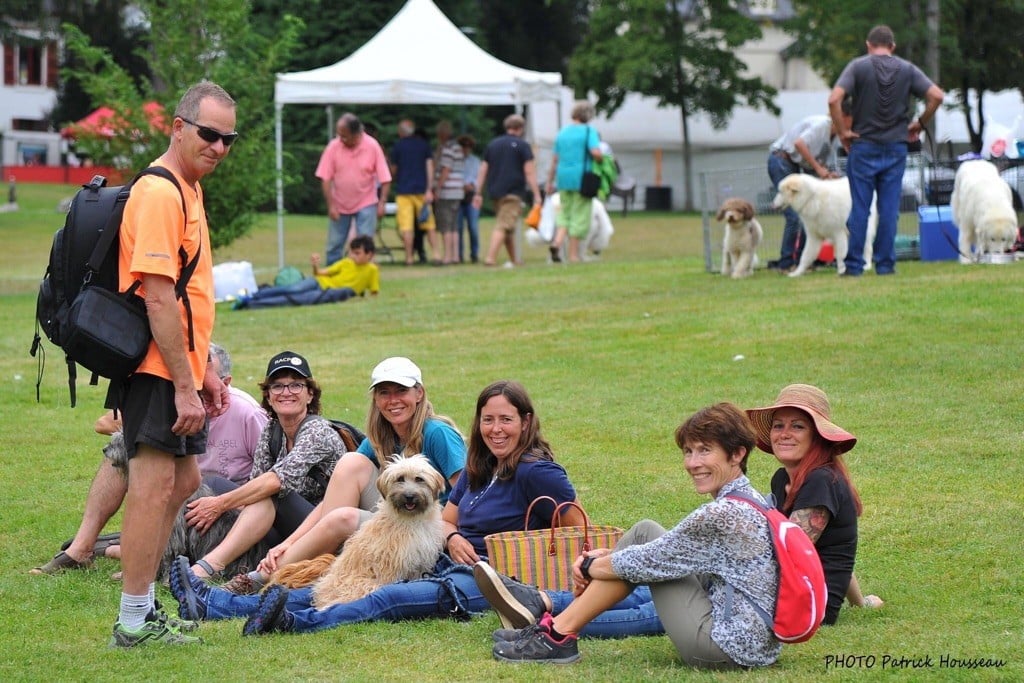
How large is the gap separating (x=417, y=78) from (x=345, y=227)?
3.68 metres

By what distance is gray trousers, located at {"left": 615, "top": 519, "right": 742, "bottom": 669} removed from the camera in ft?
16.2

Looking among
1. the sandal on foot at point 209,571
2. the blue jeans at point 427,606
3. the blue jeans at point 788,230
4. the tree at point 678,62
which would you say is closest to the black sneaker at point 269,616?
the blue jeans at point 427,606

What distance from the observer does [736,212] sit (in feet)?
51.7

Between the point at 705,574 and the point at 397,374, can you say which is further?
the point at 397,374

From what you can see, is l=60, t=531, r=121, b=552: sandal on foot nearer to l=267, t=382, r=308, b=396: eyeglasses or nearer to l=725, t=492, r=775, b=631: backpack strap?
l=267, t=382, r=308, b=396: eyeglasses

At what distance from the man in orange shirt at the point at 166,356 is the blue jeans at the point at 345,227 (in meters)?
14.7

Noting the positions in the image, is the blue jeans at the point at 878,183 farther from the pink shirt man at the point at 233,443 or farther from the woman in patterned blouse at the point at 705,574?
the woman in patterned blouse at the point at 705,574

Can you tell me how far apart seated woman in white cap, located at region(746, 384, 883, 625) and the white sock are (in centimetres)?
250

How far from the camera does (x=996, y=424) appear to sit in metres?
8.94

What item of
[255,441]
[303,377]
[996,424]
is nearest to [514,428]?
[303,377]

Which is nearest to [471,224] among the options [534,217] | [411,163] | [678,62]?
[534,217]

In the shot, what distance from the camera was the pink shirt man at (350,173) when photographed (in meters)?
19.8

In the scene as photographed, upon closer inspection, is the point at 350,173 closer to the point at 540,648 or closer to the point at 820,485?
the point at 820,485

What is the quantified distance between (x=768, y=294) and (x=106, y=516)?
8538mm
